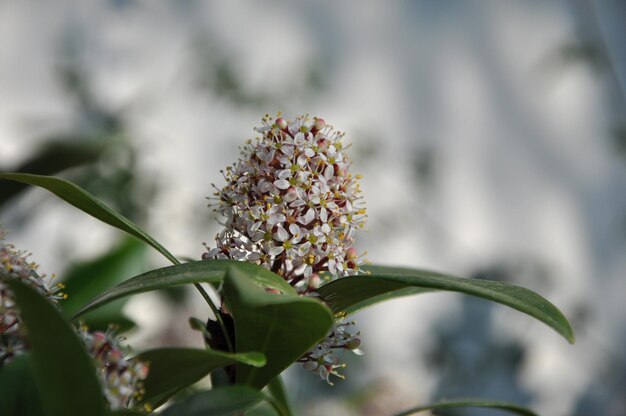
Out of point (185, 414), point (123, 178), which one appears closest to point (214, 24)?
point (123, 178)

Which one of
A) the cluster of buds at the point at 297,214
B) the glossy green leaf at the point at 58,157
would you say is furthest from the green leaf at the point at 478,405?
the glossy green leaf at the point at 58,157

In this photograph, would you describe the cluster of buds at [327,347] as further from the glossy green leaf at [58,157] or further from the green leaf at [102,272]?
the glossy green leaf at [58,157]

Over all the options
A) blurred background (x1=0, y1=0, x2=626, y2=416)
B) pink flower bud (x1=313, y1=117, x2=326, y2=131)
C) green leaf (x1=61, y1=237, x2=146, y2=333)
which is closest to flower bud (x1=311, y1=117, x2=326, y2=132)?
pink flower bud (x1=313, y1=117, x2=326, y2=131)

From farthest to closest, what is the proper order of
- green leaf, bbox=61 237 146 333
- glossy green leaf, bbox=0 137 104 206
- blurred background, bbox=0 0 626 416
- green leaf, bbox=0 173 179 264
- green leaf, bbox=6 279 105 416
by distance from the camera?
blurred background, bbox=0 0 626 416
glossy green leaf, bbox=0 137 104 206
green leaf, bbox=61 237 146 333
green leaf, bbox=0 173 179 264
green leaf, bbox=6 279 105 416

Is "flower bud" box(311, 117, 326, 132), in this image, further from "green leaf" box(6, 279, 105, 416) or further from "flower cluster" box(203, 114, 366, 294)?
"green leaf" box(6, 279, 105, 416)

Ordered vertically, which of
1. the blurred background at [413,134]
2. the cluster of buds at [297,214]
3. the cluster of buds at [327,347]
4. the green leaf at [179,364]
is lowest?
Answer: the green leaf at [179,364]
